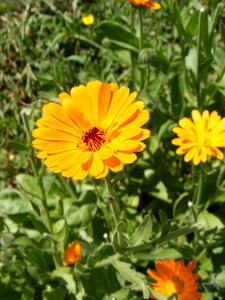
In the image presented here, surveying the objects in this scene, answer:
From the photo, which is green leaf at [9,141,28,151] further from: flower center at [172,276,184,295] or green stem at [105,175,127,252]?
flower center at [172,276,184,295]

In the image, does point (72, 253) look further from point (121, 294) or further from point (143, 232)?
point (143, 232)

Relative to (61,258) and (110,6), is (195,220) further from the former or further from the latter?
(110,6)

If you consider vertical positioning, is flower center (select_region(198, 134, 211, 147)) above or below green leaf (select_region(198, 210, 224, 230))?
above

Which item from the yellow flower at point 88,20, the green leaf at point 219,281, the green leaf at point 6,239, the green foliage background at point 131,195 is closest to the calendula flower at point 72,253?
the green foliage background at point 131,195

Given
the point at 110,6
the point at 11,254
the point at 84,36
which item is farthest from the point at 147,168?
the point at 110,6

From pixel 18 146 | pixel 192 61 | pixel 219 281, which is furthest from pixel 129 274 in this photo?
pixel 192 61

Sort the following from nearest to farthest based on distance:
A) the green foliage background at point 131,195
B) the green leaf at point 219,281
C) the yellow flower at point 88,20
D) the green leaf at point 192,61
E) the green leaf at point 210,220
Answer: the green leaf at point 219,281, the green foliage background at point 131,195, the green leaf at point 210,220, the green leaf at point 192,61, the yellow flower at point 88,20

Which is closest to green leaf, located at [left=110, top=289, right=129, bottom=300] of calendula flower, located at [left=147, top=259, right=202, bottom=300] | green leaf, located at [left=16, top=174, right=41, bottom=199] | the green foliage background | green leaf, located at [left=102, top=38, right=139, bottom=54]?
the green foliage background

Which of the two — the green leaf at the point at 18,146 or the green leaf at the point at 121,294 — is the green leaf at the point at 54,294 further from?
the green leaf at the point at 18,146
